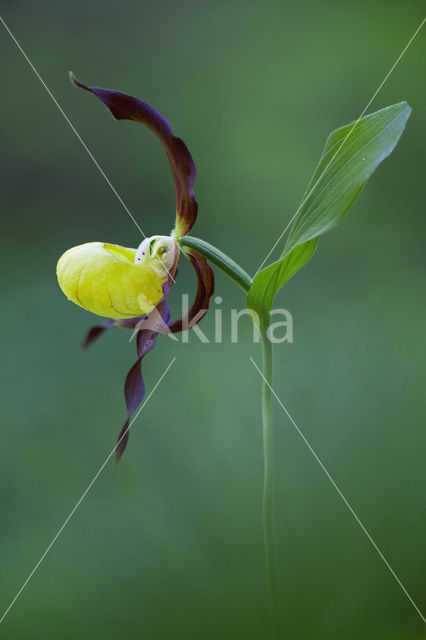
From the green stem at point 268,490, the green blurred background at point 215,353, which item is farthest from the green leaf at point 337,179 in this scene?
the green blurred background at point 215,353

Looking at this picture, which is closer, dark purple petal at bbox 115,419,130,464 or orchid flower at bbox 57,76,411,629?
orchid flower at bbox 57,76,411,629

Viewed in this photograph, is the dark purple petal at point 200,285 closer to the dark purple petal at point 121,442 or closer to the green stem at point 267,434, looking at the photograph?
the green stem at point 267,434

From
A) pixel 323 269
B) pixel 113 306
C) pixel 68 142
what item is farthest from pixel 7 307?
pixel 113 306

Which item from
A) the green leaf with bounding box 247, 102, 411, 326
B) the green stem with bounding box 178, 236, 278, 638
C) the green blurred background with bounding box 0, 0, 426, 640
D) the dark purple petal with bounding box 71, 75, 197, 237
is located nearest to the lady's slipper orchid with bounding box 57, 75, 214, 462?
the dark purple petal with bounding box 71, 75, 197, 237

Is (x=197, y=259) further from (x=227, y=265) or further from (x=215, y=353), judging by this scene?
(x=215, y=353)

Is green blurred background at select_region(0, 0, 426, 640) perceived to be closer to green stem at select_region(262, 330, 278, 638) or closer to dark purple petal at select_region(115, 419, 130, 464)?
green stem at select_region(262, 330, 278, 638)

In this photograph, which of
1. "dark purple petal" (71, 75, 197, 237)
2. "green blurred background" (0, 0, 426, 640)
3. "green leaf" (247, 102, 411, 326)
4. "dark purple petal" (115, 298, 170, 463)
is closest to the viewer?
"green leaf" (247, 102, 411, 326)
